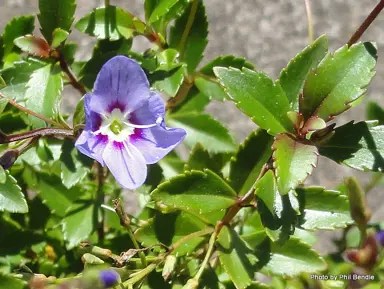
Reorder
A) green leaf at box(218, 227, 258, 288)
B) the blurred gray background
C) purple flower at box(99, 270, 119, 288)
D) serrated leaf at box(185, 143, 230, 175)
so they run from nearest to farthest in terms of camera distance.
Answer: purple flower at box(99, 270, 119, 288), green leaf at box(218, 227, 258, 288), serrated leaf at box(185, 143, 230, 175), the blurred gray background

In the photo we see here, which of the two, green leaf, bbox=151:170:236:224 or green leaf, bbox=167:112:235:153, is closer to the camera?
green leaf, bbox=151:170:236:224

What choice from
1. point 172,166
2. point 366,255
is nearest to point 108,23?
point 172,166

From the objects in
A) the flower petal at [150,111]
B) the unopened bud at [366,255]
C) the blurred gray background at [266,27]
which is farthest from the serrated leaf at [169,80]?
the blurred gray background at [266,27]

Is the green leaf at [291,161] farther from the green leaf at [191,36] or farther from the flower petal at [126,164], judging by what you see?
the green leaf at [191,36]

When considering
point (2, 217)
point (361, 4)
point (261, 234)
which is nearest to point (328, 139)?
point (261, 234)

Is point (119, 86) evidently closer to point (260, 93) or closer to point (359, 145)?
point (260, 93)

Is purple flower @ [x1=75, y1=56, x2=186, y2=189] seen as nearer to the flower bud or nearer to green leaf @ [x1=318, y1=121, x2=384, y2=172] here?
the flower bud

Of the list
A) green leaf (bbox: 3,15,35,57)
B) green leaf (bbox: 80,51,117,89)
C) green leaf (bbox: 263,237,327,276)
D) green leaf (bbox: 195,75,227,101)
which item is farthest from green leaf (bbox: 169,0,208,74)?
green leaf (bbox: 263,237,327,276)
